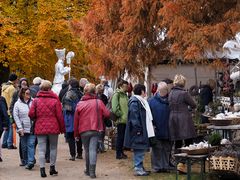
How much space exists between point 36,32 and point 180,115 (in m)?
15.8

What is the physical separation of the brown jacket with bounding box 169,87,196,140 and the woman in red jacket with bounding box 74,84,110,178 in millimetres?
1309

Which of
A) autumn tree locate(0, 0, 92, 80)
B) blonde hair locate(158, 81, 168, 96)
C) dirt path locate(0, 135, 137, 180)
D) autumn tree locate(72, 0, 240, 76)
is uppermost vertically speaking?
autumn tree locate(0, 0, 92, 80)

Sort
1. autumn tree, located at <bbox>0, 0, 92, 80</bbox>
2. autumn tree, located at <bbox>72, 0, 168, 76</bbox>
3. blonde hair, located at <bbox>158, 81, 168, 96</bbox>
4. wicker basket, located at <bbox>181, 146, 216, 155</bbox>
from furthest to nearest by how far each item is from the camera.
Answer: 1. autumn tree, located at <bbox>0, 0, 92, 80</bbox>
2. autumn tree, located at <bbox>72, 0, 168, 76</bbox>
3. blonde hair, located at <bbox>158, 81, 168, 96</bbox>
4. wicker basket, located at <bbox>181, 146, 216, 155</bbox>

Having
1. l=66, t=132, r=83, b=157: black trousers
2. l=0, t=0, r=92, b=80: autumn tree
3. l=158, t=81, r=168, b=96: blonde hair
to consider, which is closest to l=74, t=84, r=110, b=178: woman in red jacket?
l=158, t=81, r=168, b=96: blonde hair

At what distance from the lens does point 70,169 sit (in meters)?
12.0

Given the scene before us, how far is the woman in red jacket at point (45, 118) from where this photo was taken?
35.7 ft

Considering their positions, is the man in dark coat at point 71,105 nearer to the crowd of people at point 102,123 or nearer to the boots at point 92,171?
the crowd of people at point 102,123

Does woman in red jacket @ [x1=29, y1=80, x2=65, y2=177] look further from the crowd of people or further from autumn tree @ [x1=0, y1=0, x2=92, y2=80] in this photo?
autumn tree @ [x1=0, y1=0, x2=92, y2=80]

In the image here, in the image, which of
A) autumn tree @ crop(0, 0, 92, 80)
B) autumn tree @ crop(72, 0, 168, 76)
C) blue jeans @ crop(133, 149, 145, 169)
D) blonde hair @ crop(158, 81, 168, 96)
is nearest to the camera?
blue jeans @ crop(133, 149, 145, 169)

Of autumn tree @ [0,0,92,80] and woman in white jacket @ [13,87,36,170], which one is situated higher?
autumn tree @ [0,0,92,80]

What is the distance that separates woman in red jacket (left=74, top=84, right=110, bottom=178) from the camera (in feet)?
35.2

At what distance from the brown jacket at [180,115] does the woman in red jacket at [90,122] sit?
1309 mm

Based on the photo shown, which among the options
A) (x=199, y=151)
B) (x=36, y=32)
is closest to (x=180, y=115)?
(x=199, y=151)

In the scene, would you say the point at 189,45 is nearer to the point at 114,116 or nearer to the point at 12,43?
the point at 114,116
